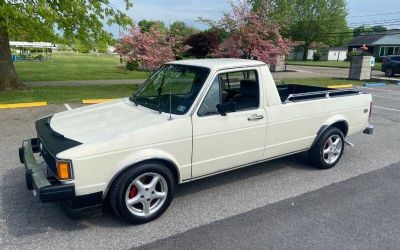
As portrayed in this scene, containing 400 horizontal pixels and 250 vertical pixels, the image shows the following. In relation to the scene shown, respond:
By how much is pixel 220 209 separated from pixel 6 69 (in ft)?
39.1

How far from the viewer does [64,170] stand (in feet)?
9.88

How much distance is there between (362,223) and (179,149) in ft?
7.23

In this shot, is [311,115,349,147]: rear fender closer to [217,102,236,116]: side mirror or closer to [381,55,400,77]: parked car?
[217,102,236,116]: side mirror

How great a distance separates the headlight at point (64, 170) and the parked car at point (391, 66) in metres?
26.1

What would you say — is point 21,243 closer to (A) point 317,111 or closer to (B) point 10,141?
(B) point 10,141

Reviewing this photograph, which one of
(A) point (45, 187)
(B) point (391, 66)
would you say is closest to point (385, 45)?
(B) point (391, 66)

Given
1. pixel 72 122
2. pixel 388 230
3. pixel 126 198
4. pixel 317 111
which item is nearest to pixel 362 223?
pixel 388 230

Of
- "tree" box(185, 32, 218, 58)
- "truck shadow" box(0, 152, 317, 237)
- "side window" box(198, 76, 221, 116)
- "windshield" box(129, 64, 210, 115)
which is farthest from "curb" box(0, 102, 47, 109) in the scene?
"tree" box(185, 32, 218, 58)

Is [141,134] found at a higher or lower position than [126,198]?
higher

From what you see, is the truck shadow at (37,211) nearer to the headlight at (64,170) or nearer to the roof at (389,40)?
the headlight at (64,170)

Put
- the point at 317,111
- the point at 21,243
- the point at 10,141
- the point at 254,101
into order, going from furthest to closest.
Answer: the point at 10,141
the point at 317,111
the point at 254,101
the point at 21,243

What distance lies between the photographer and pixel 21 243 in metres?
3.12

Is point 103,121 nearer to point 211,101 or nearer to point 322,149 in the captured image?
point 211,101

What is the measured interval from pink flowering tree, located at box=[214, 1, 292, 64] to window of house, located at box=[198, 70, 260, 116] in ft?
40.3
